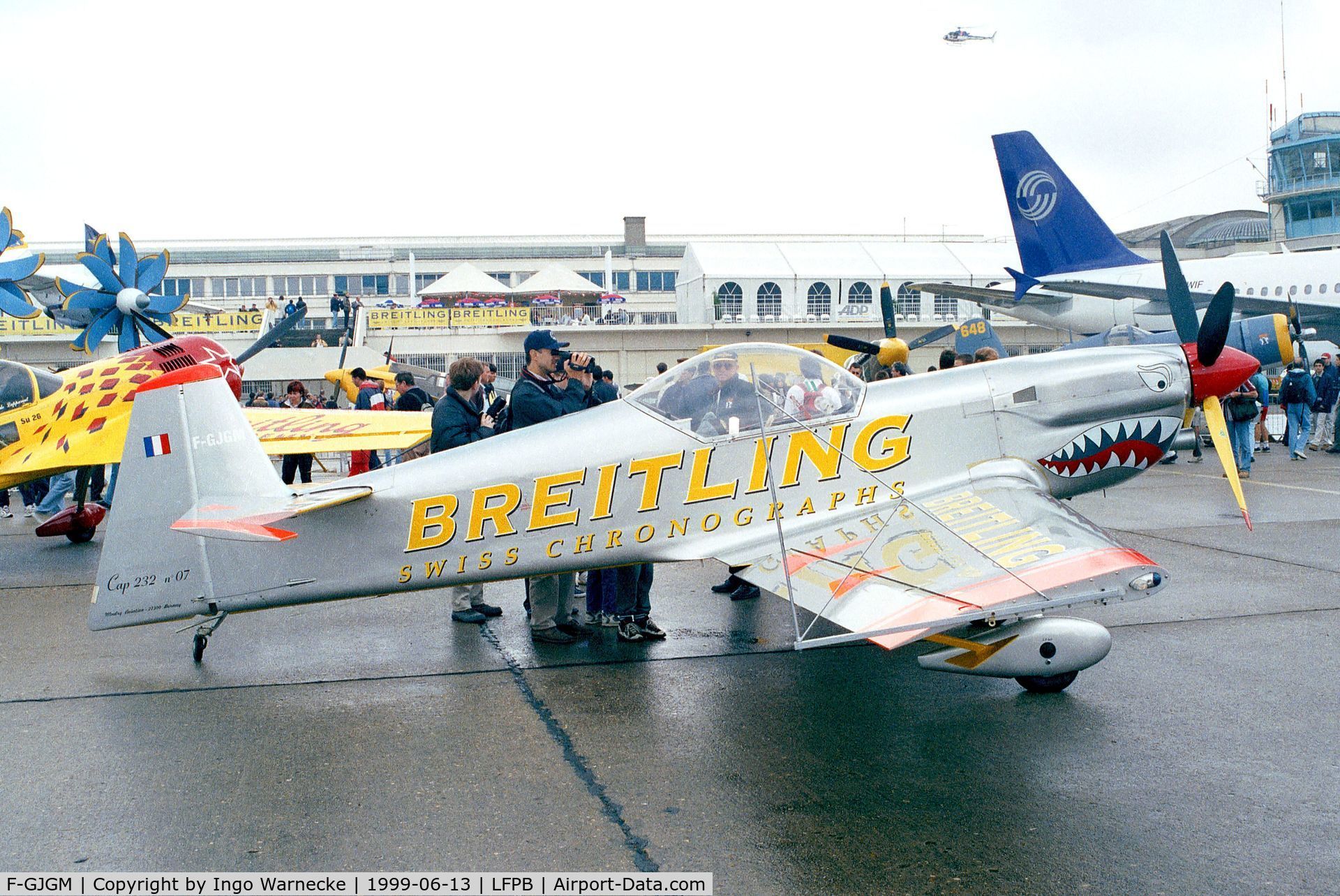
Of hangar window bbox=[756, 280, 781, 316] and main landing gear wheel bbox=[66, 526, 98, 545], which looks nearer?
main landing gear wheel bbox=[66, 526, 98, 545]

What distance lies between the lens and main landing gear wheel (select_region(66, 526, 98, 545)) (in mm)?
11391

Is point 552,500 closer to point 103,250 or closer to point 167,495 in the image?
point 167,495

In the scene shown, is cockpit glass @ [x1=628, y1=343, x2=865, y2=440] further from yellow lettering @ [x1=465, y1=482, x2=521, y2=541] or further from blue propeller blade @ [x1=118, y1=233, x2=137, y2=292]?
blue propeller blade @ [x1=118, y1=233, x2=137, y2=292]

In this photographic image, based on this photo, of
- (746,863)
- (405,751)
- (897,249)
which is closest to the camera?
(746,863)

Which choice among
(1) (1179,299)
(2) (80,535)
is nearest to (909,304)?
(1) (1179,299)

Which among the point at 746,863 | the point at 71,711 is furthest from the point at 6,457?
the point at 746,863

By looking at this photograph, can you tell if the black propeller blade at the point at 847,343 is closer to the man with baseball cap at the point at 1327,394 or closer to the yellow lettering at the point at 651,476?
the yellow lettering at the point at 651,476

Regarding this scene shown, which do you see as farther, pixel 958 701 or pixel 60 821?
pixel 958 701

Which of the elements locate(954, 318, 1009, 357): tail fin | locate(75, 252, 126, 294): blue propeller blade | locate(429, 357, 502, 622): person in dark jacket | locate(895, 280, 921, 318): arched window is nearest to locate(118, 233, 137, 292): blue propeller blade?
locate(75, 252, 126, 294): blue propeller blade

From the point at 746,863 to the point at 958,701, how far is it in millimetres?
2186

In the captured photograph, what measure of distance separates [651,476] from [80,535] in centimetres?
907

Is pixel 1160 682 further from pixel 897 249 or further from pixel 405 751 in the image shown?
pixel 897 249

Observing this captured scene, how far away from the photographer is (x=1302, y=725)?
4.70m

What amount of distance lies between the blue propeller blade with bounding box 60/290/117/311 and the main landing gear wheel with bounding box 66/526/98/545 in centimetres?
690
